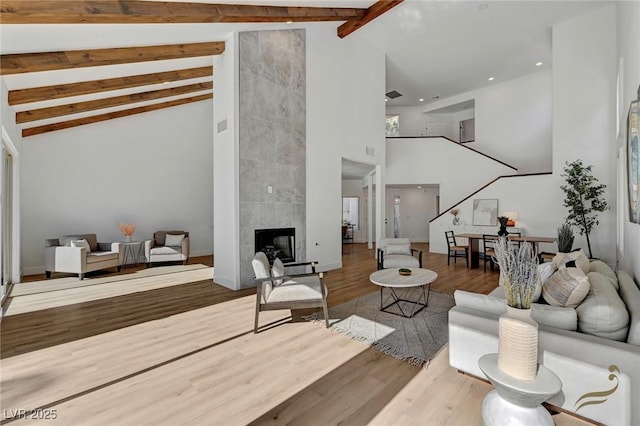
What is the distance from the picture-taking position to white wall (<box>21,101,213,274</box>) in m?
6.48

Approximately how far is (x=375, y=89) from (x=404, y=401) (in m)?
7.60

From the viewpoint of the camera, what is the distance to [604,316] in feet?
6.12

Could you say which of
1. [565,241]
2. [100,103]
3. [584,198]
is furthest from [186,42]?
[584,198]

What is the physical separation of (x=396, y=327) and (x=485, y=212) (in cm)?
665

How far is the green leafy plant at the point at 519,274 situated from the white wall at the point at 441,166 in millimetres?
8763

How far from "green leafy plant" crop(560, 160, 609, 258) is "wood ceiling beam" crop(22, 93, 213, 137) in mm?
9484

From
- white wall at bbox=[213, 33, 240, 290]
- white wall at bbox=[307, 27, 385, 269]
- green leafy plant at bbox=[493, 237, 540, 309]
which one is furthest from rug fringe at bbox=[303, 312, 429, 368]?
white wall at bbox=[307, 27, 385, 269]

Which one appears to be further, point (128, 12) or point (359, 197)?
point (359, 197)

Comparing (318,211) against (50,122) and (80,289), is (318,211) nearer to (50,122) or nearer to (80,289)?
(80,289)

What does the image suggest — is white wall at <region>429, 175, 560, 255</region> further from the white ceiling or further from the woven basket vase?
the woven basket vase

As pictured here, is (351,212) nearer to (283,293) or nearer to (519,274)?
(283,293)

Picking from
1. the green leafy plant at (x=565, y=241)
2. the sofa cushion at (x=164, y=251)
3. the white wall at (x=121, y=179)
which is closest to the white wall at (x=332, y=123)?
the sofa cushion at (x=164, y=251)

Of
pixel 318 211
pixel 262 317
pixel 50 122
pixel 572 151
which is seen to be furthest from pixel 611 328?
pixel 50 122

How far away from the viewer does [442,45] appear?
303 inches
